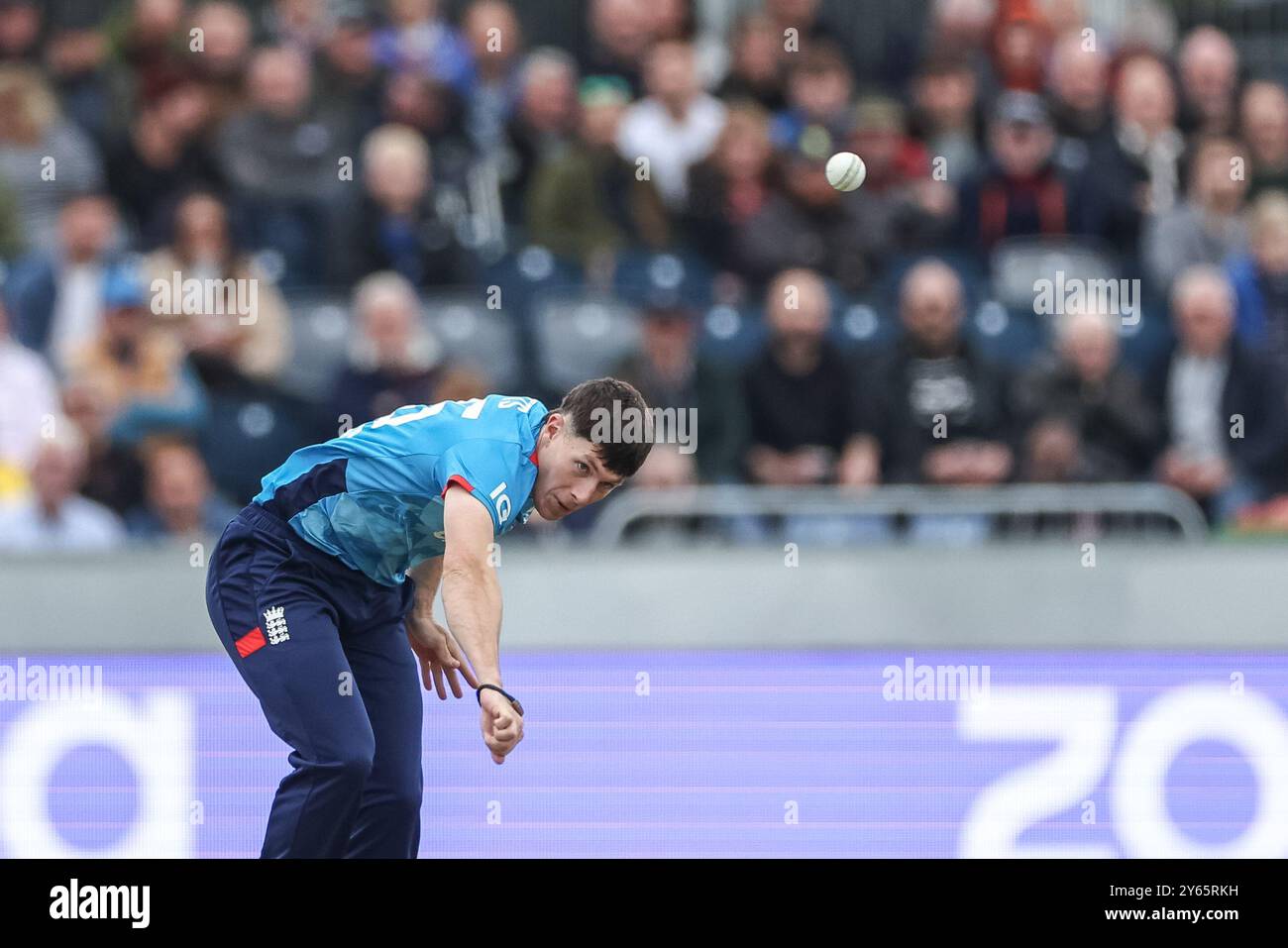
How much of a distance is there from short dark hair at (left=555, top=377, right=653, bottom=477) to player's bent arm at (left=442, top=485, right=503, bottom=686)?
393mm

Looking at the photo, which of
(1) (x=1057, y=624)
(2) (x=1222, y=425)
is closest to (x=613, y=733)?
(1) (x=1057, y=624)

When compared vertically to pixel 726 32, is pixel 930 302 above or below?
below

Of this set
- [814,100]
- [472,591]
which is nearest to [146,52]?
[814,100]

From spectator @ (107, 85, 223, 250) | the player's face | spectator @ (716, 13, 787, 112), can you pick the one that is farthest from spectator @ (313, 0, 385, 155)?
the player's face

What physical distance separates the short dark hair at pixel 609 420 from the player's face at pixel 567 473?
3cm

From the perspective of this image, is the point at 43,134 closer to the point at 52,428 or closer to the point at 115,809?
the point at 52,428

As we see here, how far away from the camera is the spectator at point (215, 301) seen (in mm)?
9148

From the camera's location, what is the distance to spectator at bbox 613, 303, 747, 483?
889 cm

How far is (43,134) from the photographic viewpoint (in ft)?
33.9

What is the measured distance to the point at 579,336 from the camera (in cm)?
929

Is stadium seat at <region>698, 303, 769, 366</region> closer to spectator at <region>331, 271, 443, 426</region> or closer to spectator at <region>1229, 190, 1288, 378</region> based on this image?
spectator at <region>331, 271, 443, 426</region>

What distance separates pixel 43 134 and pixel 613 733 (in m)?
4.71

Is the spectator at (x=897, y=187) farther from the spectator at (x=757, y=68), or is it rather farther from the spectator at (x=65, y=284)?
the spectator at (x=65, y=284)

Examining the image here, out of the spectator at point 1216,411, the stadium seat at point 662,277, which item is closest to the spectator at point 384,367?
the stadium seat at point 662,277
